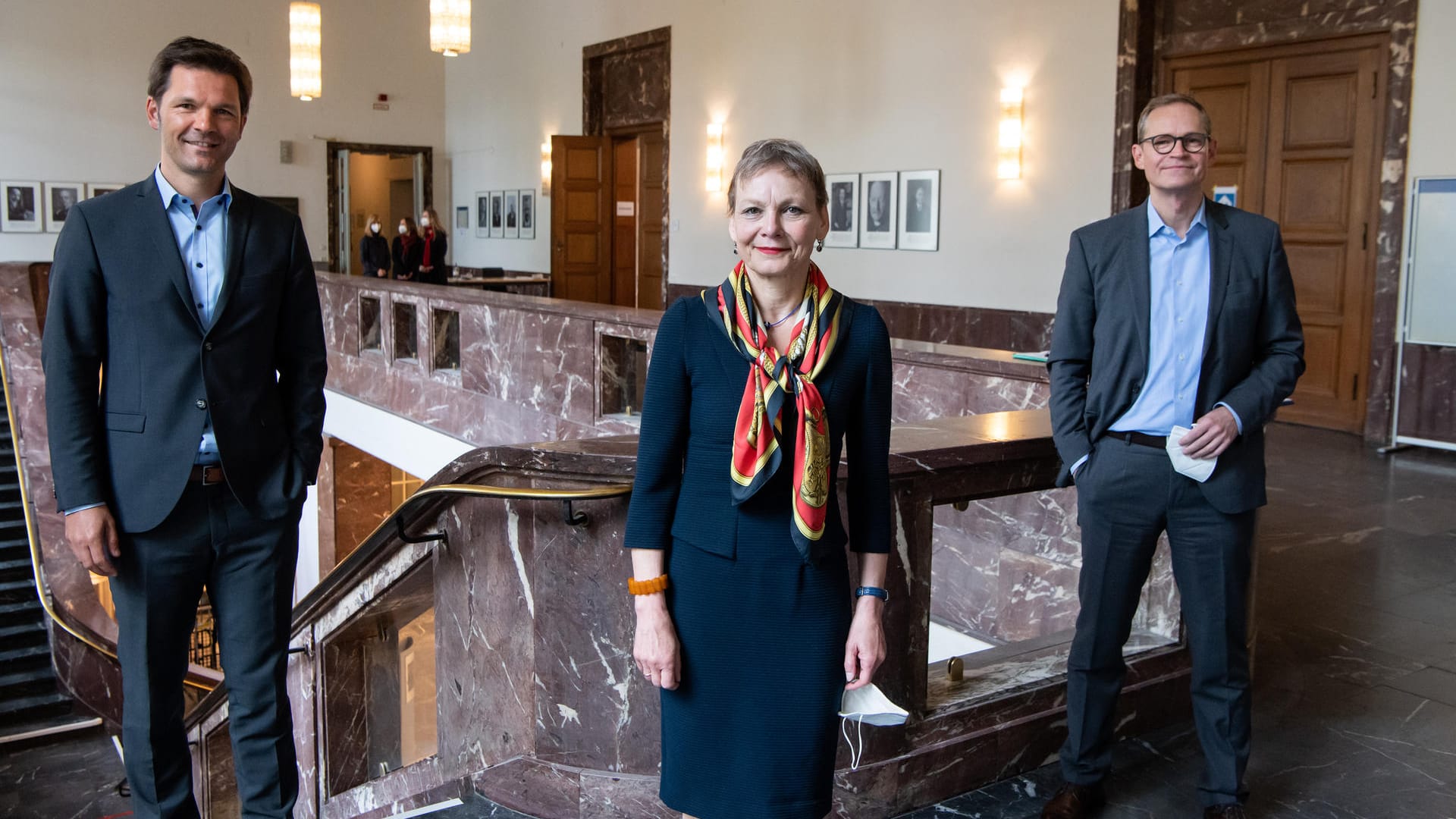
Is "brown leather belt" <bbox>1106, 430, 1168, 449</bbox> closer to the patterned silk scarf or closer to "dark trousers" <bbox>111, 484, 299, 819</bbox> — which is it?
the patterned silk scarf

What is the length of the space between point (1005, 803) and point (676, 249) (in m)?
12.7

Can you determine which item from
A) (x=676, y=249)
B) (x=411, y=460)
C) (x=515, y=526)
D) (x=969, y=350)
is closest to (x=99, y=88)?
(x=676, y=249)

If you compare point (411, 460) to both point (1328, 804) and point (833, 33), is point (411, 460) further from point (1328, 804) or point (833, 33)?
point (1328, 804)

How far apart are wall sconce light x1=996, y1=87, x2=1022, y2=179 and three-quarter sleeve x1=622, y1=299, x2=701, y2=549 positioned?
895 centimetres

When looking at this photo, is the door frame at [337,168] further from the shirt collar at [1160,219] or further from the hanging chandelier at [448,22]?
the shirt collar at [1160,219]

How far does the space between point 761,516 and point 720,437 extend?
15cm

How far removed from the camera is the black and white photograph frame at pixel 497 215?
63.4 feet

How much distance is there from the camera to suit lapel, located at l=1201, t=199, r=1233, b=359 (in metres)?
2.88

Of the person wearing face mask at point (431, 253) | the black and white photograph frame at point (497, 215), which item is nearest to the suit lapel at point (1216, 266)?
the person wearing face mask at point (431, 253)

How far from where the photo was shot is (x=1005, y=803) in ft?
10.7

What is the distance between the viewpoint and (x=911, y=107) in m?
11.5

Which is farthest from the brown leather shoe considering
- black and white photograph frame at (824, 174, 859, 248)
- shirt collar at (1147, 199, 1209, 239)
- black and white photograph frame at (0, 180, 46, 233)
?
black and white photograph frame at (0, 180, 46, 233)

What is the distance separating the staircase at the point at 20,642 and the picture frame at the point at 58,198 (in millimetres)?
6027

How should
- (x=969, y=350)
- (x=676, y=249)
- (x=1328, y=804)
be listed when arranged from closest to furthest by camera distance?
(x=1328, y=804) → (x=969, y=350) → (x=676, y=249)
